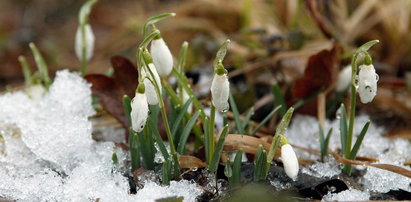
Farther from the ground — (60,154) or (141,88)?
(141,88)

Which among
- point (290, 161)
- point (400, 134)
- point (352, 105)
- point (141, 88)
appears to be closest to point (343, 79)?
point (400, 134)

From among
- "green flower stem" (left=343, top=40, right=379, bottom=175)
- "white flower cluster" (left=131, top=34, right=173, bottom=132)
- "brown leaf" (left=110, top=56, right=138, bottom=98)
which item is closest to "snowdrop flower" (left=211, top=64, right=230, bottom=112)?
"white flower cluster" (left=131, top=34, right=173, bottom=132)

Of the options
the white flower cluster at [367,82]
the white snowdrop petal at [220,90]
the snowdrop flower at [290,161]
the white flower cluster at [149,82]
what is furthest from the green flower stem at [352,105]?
the white flower cluster at [149,82]

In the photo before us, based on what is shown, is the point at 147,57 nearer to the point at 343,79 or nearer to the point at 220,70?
the point at 220,70

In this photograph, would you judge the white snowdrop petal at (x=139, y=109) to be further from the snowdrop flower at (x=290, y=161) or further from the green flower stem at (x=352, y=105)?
the green flower stem at (x=352, y=105)

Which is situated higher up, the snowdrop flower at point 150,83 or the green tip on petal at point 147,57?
the green tip on petal at point 147,57

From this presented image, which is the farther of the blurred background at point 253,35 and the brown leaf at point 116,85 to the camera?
the blurred background at point 253,35
